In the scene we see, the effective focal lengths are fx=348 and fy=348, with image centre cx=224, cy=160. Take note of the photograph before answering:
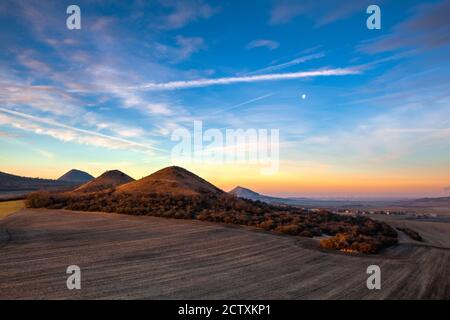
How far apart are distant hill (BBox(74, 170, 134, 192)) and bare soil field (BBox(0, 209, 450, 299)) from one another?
4648 cm

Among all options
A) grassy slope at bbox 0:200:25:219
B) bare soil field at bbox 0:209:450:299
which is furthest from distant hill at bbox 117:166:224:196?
bare soil field at bbox 0:209:450:299

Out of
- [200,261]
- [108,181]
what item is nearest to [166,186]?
[108,181]

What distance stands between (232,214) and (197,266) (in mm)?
18617

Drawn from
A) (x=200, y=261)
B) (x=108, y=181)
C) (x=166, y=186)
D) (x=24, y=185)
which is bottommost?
(x=200, y=261)

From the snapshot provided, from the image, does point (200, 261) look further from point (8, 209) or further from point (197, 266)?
point (8, 209)

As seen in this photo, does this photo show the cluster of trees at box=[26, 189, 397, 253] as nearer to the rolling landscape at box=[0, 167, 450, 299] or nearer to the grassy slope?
the rolling landscape at box=[0, 167, 450, 299]

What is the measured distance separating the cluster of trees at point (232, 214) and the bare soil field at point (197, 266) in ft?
7.37

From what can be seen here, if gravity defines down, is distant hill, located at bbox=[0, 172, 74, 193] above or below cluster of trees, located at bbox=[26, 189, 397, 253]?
above

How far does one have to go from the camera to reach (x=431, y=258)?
61.7 feet

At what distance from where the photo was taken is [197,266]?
1480 centimetres

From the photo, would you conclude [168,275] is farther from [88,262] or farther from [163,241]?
[163,241]

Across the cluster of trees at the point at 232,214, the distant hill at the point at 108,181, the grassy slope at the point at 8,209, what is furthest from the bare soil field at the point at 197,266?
the distant hill at the point at 108,181

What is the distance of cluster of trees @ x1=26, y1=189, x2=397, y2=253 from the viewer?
25.7 m
